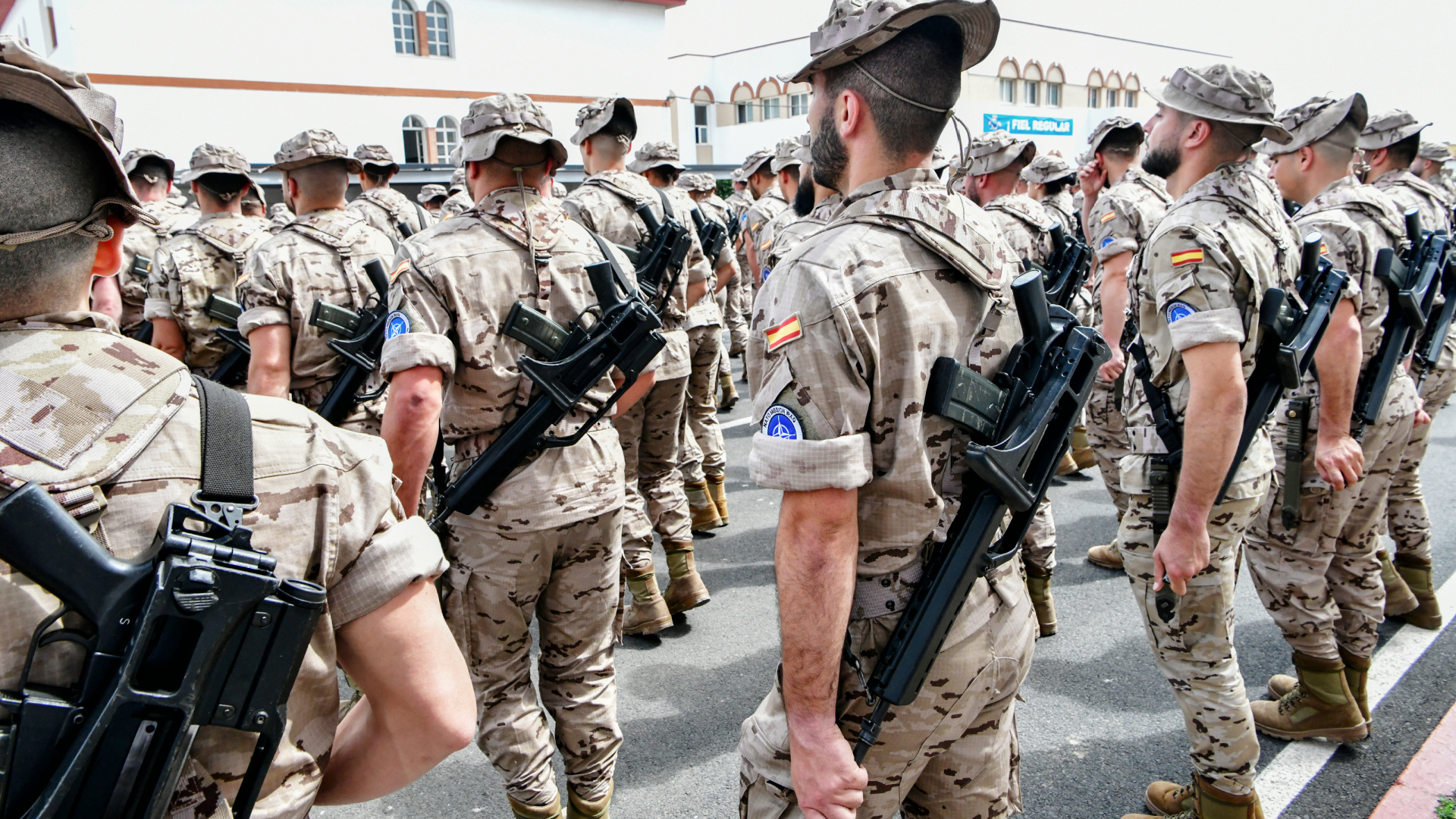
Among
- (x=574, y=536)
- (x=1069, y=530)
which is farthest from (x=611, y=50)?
(x=574, y=536)

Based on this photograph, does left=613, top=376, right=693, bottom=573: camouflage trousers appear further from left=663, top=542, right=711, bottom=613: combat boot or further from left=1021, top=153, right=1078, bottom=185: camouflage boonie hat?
left=1021, top=153, right=1078, bottom=185: camouflage boonie hat

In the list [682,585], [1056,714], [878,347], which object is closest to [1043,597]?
[1056,714]

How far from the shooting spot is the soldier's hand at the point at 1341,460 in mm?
3178

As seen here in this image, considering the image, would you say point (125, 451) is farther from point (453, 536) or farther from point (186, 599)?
point (453, 536)

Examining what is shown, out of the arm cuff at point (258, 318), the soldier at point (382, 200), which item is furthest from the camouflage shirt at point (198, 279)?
the soldier at point (382, 200)

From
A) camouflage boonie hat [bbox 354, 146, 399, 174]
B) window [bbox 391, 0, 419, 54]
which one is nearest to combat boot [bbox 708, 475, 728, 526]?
camouflage boonie hat [bbox 354, 146, 399, 174]

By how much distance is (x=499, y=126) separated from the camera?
2881 millimetres

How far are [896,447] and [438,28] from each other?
3070 centimetres

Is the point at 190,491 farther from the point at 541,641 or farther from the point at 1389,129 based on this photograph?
the point at 1389,129

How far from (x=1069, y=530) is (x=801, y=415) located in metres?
4.40

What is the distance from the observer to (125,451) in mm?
1054

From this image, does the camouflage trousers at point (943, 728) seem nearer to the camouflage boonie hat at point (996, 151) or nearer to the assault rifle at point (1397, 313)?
the assault rifle at point (1397, 313)

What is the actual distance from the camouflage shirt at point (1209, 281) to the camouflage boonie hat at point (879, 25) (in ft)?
3.48

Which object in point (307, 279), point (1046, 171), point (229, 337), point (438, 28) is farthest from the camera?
point (438, 28)
